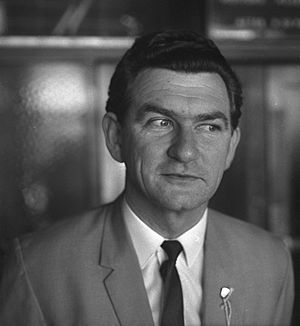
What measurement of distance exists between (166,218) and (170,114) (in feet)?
0.79

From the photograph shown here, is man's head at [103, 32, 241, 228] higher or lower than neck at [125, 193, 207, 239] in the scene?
higher

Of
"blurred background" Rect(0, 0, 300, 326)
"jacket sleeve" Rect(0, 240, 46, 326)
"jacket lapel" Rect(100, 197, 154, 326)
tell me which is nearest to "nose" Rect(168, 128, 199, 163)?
"jacket lapel" Rect(100, 197, 154, 326)

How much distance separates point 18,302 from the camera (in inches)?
53.3

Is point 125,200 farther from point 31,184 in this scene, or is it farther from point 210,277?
point 31,184

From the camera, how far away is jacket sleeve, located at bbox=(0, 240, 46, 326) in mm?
1344

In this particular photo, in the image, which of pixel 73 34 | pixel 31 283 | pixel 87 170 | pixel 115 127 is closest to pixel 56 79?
pixel 73 34

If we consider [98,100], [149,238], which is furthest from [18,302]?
[98,100]

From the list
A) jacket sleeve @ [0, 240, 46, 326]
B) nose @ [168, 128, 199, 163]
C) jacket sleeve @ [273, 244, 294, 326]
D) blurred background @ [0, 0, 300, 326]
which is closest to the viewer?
nose @ [168, 128, 199, 163]

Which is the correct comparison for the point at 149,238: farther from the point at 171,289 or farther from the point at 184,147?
the point at 184,147

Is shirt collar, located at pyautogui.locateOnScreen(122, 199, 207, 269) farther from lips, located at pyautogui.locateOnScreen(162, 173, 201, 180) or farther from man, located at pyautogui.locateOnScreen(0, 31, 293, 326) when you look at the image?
lips, located at pyautogui.locateOnScreen(162, 173, 201, 180)

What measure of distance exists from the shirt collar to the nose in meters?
0.22

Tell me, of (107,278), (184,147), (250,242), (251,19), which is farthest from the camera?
(251,19)

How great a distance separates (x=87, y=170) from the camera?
2.32 m

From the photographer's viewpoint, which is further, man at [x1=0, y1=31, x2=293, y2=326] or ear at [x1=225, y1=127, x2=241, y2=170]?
ear at [x1=225, y1=127, x2=241, y2=170]
